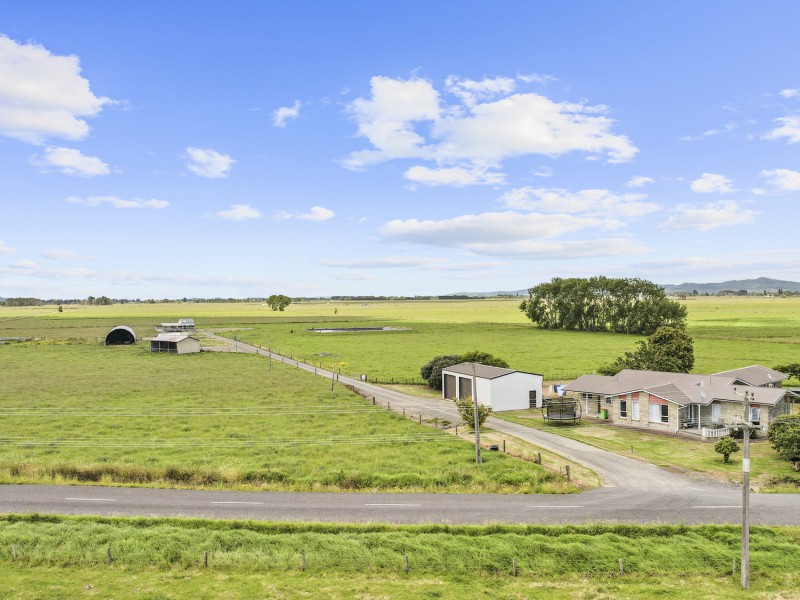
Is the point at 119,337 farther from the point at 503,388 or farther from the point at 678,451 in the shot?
the point at 678,451

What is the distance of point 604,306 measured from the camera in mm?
182750

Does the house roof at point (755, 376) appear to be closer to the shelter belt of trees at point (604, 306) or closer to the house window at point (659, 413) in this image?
the house window at point (659, 413)

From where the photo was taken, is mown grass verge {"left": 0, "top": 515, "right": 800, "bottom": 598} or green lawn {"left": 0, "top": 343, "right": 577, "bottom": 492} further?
green lawn {"left": 0, "top": 343, "right": 577, "bottom": 492}

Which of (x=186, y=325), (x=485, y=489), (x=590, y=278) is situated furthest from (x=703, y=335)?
(x=186, y=325)

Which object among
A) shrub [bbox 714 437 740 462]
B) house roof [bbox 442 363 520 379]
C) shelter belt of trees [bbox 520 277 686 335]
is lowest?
shrub [bbox 714 437 740 462]

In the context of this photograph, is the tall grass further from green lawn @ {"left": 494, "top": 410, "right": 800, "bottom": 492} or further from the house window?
the house window

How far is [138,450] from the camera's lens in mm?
48500

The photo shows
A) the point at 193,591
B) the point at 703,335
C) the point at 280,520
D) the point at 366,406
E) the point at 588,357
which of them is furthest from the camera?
the point at 703,335

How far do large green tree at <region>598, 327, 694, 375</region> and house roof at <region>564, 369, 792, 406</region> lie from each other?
1225 centimetres

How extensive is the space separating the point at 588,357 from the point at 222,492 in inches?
3629

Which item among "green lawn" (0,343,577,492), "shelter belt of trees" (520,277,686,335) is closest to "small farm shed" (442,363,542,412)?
"green lawn" (0,343,577,492)

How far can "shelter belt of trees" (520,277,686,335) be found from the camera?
168 m

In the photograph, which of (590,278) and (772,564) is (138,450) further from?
(590,278)

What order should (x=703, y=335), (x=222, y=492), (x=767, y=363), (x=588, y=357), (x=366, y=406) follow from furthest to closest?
(x=703, y=335), (x=588, y=357), (x=767, y=363), (x=366, y=406), (x=222, y=492)
